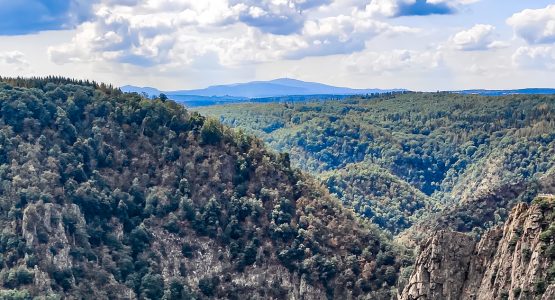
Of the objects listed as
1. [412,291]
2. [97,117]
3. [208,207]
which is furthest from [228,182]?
[412,291]

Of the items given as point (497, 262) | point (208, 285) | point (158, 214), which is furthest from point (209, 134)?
point (497, 262)

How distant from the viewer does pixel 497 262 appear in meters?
70.1

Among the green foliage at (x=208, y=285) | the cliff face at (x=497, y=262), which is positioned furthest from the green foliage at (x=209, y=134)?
the cliff face at (x=497, y=262)

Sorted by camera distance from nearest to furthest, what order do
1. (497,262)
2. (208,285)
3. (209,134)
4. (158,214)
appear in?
(497,262)
(208,285)
(158,214)
(209,134)

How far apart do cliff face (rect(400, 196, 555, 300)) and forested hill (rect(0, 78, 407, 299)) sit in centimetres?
3988

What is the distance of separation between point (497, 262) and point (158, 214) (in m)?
65.8

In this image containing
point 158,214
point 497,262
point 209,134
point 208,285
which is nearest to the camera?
point 497,262

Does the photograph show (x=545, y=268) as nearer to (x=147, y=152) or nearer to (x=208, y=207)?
(x=208, y=207)

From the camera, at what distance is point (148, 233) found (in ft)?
402

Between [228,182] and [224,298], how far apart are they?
20.7 meters

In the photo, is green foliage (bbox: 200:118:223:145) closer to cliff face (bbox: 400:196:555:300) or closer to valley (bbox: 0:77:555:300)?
valley (bbox: 0:77:555:300)

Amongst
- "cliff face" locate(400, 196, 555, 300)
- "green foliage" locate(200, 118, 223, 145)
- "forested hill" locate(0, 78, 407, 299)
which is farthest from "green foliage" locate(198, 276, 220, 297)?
"cliff face" locate(400, 196, 555, 300)

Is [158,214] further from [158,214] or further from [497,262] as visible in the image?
[497,262]

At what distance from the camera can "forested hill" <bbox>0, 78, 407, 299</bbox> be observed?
373 feet
